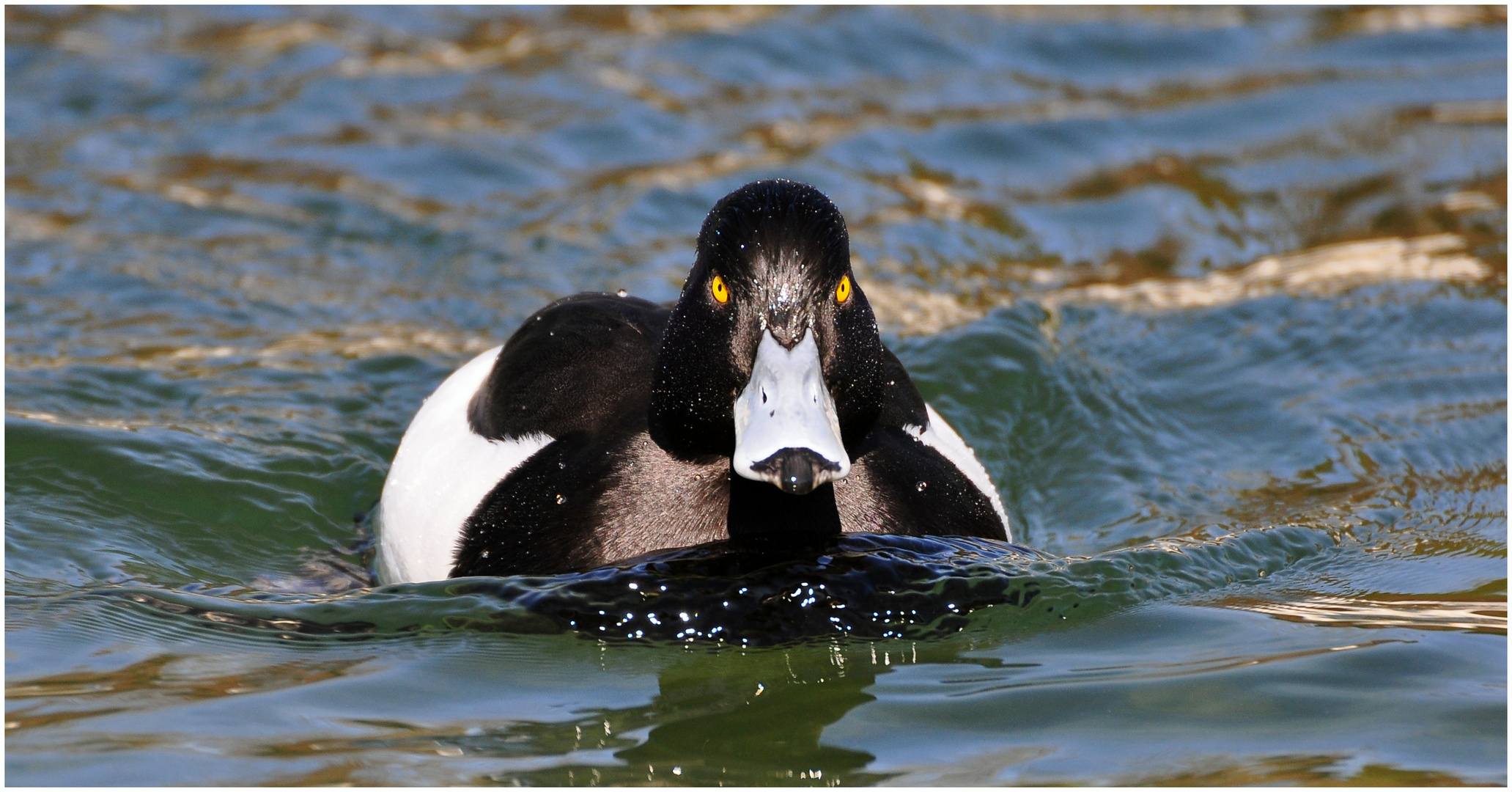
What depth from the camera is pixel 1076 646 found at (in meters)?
4.20

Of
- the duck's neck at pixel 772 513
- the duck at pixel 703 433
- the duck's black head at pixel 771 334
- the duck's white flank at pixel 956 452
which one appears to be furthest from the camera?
the duck's white flank at pixel 956 452

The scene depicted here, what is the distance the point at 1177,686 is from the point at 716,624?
114cm

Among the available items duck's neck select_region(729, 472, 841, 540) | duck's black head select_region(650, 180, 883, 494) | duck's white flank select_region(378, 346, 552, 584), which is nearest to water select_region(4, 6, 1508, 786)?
duck's neck select_region(729, 472, 841, 540)

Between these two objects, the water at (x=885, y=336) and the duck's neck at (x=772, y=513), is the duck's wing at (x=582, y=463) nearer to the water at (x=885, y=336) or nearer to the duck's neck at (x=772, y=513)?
the duck's neck at (x=772, y=513)

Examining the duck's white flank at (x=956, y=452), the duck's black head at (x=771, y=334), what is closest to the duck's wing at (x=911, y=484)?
the duck's white flank at (x=956, y=452)

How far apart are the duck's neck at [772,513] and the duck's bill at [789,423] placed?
31cm

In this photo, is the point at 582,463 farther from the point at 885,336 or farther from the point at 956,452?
the point at 885,336

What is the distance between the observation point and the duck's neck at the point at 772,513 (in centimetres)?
436

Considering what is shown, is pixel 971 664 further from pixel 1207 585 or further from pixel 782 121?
pixel 782 121

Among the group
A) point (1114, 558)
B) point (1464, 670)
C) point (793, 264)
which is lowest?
point (1464, 670)

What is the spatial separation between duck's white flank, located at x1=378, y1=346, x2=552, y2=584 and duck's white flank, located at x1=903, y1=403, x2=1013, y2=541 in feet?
3.94

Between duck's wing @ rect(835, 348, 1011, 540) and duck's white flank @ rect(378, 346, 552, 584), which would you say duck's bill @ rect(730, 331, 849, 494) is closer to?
duck's wing @ rect(835, 348, 1011, 540)

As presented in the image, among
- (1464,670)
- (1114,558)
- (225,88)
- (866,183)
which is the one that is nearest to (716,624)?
(1114,558)

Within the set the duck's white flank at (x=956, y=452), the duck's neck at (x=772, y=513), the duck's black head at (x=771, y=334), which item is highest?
the duck's black head at (x=771, y=334)
